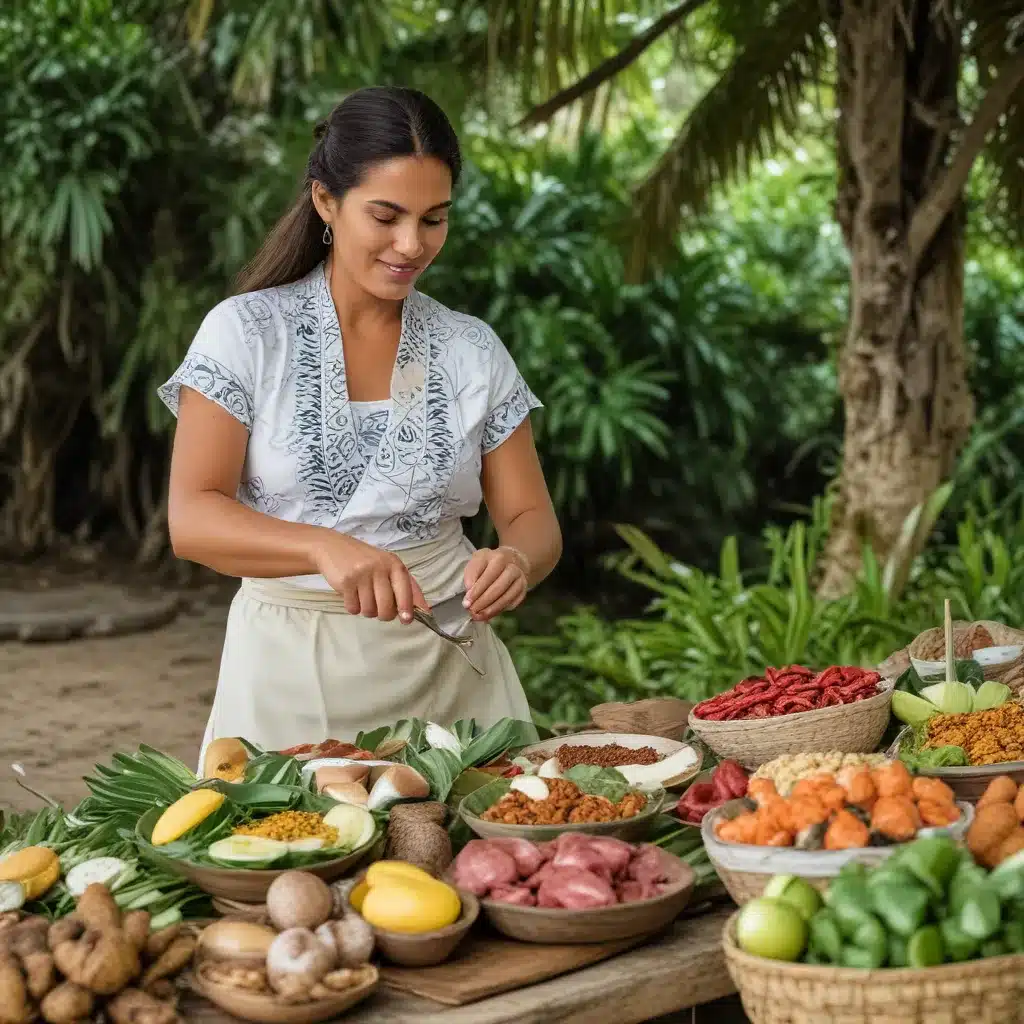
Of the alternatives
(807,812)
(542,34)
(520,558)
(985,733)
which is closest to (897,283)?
(542,34)

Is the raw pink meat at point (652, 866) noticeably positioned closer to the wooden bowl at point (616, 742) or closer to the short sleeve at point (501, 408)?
the wooden bowl at point (616, 742)

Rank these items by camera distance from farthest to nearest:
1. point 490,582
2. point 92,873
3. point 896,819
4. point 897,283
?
1. point 897,283
2. point 490,582
3. point 92,873
4. point 896,819

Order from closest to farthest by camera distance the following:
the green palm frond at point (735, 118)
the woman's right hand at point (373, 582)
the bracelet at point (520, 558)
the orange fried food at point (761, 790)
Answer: the orange fried food at point (761, 790), the woman's right hand at point (373, 582), the bracelet at point (520, 558), the green palm frond at point (735, 118)

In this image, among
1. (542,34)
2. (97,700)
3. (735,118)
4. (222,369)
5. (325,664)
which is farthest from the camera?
(97,700)

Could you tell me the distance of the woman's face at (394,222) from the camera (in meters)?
2.44

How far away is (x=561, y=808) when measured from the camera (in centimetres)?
199

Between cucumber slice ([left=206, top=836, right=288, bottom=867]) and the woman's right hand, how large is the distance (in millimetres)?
407

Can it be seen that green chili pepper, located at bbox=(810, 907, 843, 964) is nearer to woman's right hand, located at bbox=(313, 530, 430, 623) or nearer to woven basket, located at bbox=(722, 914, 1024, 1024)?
woven basket, located at bbox=(722, 914, 1024, 1024)

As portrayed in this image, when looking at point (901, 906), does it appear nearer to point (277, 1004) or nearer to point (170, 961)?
point (277, 1004)

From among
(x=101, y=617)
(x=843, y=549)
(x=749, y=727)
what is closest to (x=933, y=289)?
(x=843, y=549)

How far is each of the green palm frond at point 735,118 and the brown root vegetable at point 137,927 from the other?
4961 mm

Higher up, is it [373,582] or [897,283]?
[897,283]

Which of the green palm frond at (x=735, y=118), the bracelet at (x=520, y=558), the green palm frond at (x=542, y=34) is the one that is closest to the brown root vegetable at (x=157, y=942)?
the bracelet at (x=520, y=558)

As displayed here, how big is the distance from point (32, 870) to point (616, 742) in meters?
0.95
